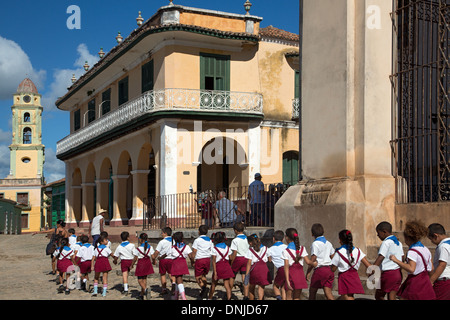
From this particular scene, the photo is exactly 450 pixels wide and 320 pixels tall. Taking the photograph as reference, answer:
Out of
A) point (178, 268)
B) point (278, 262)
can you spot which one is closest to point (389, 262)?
point (278, 262)

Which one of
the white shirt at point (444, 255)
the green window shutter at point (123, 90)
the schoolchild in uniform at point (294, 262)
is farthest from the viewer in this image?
the green window shutter at point (123, 90)

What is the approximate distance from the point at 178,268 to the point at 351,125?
3815 millimetres

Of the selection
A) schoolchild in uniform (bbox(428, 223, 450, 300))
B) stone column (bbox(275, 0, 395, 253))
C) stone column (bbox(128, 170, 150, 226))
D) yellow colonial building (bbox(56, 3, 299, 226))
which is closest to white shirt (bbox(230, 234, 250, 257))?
stone column (bbox(275, 0, 395, 253))

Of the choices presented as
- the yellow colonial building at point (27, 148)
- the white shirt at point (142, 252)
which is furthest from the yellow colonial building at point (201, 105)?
the yellow colonial building at point (27, 148)

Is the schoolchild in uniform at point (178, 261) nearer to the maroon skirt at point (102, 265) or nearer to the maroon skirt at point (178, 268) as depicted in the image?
the maroon skirt at point (178, 268)

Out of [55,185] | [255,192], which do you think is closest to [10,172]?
[55,185]

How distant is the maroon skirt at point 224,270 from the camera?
10227 mm

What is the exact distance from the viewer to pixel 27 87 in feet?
238

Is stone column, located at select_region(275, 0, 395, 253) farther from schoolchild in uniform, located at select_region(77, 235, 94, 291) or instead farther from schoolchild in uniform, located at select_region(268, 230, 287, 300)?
schoolchild in uniform, located at select_region(77, 235, 94, 291)

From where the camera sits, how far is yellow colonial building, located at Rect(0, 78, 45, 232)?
2731 inches

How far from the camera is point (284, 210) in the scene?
10.8 metres

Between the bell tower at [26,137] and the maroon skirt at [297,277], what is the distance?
2623 inches

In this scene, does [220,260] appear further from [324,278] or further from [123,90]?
[123,90]
